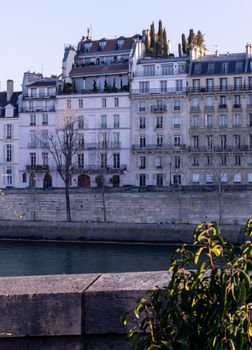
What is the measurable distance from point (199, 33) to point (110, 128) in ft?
45.7

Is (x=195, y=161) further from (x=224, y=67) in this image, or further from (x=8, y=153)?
(x=8, y=153)

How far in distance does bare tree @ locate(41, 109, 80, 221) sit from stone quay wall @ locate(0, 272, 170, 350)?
39424 millimetres

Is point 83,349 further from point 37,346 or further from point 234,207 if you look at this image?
point 234,207

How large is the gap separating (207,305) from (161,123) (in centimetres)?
4679

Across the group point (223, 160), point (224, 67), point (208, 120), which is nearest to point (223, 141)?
point (223, 160)

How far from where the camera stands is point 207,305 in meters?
2.50

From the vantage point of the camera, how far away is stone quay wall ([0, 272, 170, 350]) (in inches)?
129

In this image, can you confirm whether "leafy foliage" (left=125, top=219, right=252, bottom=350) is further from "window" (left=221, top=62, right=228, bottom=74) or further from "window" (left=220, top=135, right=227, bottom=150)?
"window" (left=221, top=62, right=228, bottom=74)

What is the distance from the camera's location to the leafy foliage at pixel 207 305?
93.3 inches

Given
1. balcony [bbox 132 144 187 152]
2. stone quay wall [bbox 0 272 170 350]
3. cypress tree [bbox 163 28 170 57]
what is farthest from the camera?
cypress tree [bbox 163 28 170 57]

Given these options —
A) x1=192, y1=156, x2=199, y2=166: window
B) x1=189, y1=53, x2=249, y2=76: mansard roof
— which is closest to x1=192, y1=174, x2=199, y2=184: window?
x1=192, y1=156, x2=199, y2=166: window

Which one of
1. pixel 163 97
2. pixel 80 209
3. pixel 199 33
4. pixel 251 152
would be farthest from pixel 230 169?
pixel 199 33

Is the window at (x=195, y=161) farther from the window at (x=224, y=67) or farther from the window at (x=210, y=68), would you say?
the window at (x=224, y=67)

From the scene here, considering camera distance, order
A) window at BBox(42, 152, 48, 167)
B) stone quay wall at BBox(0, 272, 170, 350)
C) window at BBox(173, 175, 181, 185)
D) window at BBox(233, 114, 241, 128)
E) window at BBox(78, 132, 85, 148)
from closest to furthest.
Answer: stone quay wall at BBox(0, 272, 170, 350) → window at BBox(233, 114, 241, 128) → window at BBox(173, 175, 181, 185) → window at BBox(78, 132, 85, 148) → window at BBox(42, 152, 48, 167)
